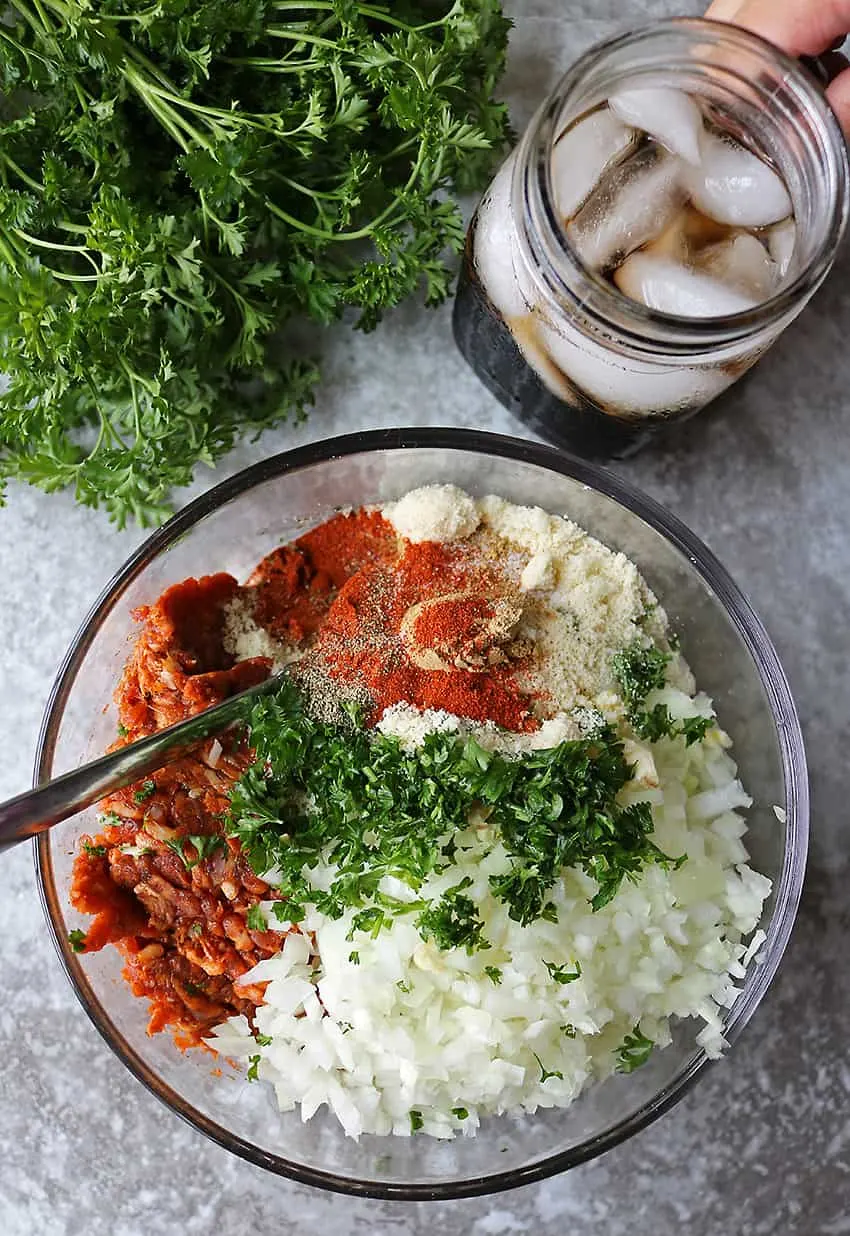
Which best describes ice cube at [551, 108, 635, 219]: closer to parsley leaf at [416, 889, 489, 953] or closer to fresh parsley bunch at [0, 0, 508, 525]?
fresh parsley bunch at [0, 0, 508, 525]

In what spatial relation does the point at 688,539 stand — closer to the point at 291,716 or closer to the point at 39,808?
the point at 291,716

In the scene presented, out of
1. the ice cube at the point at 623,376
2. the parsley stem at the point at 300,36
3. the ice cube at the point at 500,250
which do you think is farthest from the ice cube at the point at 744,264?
the parsley stem at the point at 300,36

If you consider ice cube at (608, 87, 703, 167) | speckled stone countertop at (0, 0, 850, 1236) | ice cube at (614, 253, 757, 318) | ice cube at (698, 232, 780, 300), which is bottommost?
speckled stone countertop at (0, 0, 850, 1236)

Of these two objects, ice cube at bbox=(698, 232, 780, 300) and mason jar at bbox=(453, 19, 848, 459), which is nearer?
mason jar at bbox=(453, 19, 848, 459)

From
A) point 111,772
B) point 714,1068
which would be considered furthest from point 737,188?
point 714,1068

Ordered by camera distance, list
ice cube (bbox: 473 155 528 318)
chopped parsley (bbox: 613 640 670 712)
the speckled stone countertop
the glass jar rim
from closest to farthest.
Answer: the glass jar rim < ice cube (bbox: 473 155 528 318) < chopped parsley (bbox: 613 640 670 712) < the speckled stone countertop

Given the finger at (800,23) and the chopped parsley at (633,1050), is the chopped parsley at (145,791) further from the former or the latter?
the finger at (800,23)

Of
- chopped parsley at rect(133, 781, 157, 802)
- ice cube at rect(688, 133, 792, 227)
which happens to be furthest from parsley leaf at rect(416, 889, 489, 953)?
ice cube at rect(688, 133, 792, 227)

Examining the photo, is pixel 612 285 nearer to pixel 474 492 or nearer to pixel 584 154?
pixel 584 154

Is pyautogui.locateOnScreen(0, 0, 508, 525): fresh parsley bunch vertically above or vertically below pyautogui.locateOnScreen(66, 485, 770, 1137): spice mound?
above
